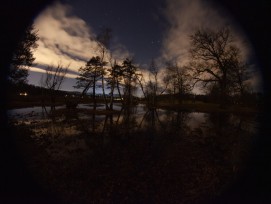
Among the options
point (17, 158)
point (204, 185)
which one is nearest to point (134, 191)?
point (204, 185)

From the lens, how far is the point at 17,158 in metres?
7.12

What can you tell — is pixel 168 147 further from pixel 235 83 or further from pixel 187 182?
pixel 235 83

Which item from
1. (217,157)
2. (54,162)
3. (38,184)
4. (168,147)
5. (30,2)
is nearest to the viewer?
(38,184)

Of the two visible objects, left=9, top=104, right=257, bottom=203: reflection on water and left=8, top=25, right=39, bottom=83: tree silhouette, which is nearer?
left=9, top=104, right=257, bottom=203: reflection on water

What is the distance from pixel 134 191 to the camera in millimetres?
4906

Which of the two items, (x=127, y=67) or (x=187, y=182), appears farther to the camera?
(x=127, y=67)

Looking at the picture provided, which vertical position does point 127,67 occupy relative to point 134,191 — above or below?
above

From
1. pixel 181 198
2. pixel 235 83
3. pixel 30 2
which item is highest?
pixel 30 2

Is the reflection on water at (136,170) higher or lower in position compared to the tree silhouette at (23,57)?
lower

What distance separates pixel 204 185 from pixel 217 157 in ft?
9.77

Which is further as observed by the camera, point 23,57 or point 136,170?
point 23,57

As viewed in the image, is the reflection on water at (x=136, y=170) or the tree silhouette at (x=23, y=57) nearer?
the reflection on water at (x=136, y=170)

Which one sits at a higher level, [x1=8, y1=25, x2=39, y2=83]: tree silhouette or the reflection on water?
[x1=8, y1=25, x2=39, y2=83]: tree silhouette

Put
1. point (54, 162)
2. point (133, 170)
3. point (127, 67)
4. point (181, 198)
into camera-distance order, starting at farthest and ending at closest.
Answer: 1. point (127, 67)
2. point (54, 162)
3. point (133, 170)
4. point (181, 198)
